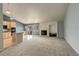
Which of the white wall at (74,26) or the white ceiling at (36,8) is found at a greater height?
the white ceiling at (36,8)

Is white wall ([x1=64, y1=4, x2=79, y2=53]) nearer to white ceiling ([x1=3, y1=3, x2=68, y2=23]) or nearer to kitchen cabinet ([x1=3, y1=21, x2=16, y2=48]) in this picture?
white ceiling ([x1=3, y1=3, x2=68, y2=23])

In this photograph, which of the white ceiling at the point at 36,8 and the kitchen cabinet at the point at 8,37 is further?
the white ceiling at the point at 36,8

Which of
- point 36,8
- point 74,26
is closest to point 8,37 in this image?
point 36,8

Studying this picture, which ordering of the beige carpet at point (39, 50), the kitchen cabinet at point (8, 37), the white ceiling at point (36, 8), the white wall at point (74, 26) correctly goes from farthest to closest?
1. the white ceiling at point (36, 8)
2. the kitchen cabinet at point (8, 37)
3. the white wall at point (74, 26)
4. the beige carpet at point (39, 50)

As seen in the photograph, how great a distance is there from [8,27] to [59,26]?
19.3 ft

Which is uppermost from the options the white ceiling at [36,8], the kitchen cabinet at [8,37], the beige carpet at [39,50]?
the white ceiling at [36,8]

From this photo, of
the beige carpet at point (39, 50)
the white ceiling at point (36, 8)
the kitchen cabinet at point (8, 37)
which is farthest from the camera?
the white ceiling at point (36, 8)

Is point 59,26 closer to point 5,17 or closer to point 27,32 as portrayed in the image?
point 5,17

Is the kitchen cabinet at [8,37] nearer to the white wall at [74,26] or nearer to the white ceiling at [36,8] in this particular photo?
the white ceiling at [36,8]

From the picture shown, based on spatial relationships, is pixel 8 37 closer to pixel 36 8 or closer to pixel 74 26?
pixel 36 8

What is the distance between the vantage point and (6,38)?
652 cm

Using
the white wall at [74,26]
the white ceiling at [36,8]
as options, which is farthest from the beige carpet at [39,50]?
the white ceiling at [36,8]

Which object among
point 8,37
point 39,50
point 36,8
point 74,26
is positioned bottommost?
point 39,50

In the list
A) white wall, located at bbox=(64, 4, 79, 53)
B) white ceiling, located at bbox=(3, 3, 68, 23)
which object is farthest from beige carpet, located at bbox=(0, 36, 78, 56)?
white ceiling, located at bbox=(3, 3, 68, 23)
